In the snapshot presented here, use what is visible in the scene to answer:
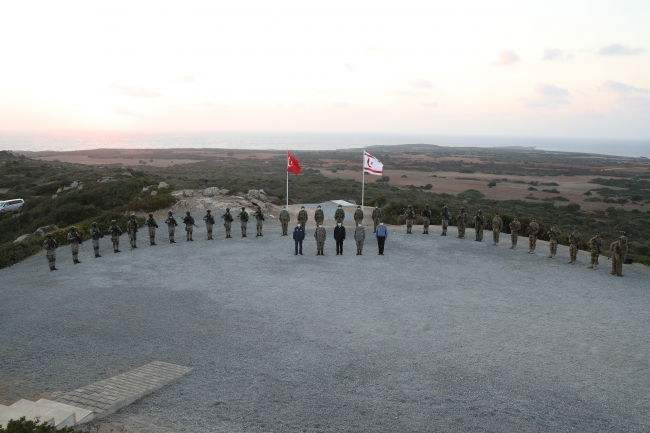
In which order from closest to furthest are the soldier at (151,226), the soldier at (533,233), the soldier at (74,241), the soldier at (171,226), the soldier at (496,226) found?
the soldier at (74,241) < the soldier at (533,233) < the soldier at (151,226) < the soldier at (496,226) < the soldier at (171,226)

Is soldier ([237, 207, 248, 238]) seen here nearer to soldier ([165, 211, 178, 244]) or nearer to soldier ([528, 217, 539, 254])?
soldier ([165, 211, 178, 244])

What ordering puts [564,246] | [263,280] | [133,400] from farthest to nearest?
[564,246]
[263,280]
[133,400]

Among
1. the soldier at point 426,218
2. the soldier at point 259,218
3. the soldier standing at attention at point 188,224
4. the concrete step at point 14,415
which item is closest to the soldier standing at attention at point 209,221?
the soldier standing at attention at point 188,224

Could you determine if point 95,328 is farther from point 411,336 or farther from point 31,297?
point 411,336

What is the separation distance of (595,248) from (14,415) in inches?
731

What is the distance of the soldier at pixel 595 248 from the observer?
16.8 m

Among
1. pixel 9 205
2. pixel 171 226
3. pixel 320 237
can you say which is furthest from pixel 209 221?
pixel 9 205

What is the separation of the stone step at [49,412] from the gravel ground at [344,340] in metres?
0.65

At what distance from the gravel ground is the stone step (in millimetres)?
647

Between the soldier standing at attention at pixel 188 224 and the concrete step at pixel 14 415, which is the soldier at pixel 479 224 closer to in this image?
the soldier standing at attention at pixel 188 224

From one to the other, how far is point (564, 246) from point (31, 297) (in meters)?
22.6

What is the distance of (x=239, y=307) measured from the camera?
41.8 ft

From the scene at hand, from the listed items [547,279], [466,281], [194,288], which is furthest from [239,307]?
[547,279]

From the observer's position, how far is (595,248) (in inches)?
667
